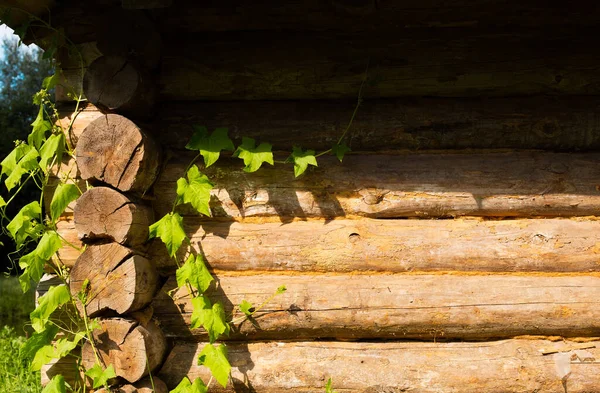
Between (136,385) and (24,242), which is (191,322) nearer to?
(136,385)

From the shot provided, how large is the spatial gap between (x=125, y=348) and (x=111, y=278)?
324 millimetres

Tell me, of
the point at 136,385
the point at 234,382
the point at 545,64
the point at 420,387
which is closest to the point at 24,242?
the point at 136,385

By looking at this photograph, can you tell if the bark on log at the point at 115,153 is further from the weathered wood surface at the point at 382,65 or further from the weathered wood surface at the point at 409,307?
the weathered wood surface at the point at 409,307

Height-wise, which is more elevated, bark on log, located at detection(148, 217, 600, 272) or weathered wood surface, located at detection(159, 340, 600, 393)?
bark on log, located at detection(148, 217, 600, 272)

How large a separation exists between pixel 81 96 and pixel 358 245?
1.59m

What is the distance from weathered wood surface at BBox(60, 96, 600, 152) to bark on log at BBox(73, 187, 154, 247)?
0.43 m

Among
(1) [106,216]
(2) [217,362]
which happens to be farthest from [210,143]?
(2) [217,362]

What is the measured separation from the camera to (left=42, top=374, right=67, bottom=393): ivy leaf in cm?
265

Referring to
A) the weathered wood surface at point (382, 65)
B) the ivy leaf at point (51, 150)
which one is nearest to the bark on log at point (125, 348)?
the ivy leaf at point (51, 150)

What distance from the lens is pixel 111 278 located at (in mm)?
2689

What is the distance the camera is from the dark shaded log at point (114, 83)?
9.11ft

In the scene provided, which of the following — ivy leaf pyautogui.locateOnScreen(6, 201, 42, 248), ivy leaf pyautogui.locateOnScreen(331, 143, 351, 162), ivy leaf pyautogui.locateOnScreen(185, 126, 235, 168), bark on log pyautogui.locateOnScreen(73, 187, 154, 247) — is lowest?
ivy leaf pyautogui.locateOnScreen(6, 201, 42, 248)

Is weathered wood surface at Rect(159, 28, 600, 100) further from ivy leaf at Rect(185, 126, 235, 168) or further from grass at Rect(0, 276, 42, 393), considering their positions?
grass at Rect(0, 276, 42, 393)

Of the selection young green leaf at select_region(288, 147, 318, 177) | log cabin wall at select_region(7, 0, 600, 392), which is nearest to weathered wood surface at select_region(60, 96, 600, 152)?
log cabin wall at select_region(7, 0, 600, 392)
